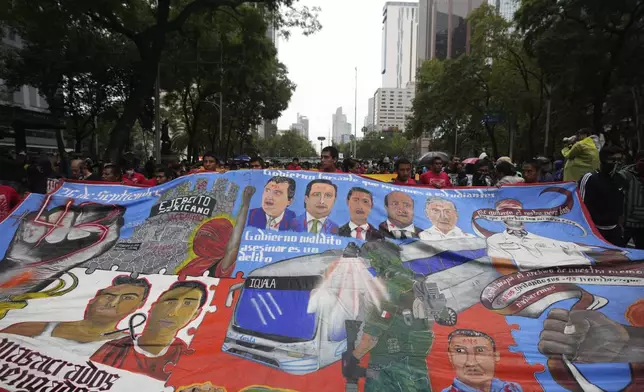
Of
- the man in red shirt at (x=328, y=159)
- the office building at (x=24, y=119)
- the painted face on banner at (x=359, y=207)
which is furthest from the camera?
the office building at (x=24, y=119)

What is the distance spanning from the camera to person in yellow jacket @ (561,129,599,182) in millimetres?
5535

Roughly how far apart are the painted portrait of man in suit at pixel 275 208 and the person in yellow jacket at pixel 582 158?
3855 millimetres

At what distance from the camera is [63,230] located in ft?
13.7

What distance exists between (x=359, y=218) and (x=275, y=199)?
2.80 ft

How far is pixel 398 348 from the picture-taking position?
2.93 metres

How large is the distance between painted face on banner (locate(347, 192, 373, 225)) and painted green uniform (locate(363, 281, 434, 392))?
924mm

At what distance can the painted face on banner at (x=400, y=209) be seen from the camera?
4129 mm

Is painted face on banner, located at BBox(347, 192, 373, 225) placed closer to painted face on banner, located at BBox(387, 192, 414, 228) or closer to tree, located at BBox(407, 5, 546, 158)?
painted face on banner, located at BBox(387, 192, 414, 228)

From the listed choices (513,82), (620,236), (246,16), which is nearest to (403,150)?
(513,82)

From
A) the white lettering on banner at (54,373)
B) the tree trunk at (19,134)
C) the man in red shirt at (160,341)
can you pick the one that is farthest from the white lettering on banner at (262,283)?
the tree trunk at (19,134)

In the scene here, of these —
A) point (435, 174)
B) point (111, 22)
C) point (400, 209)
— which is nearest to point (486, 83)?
point (111, 22)

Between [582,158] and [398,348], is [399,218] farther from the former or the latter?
[582,158]

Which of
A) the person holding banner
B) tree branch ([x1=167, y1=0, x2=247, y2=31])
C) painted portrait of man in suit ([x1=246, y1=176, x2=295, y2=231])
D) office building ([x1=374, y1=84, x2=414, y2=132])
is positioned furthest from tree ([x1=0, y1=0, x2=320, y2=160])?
office building ([x1=374, y1=84, x2=414, y2=132])

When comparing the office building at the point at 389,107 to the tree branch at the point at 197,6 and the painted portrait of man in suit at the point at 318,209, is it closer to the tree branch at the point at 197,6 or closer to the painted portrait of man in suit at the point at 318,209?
the tree branch at the point at 197,6
